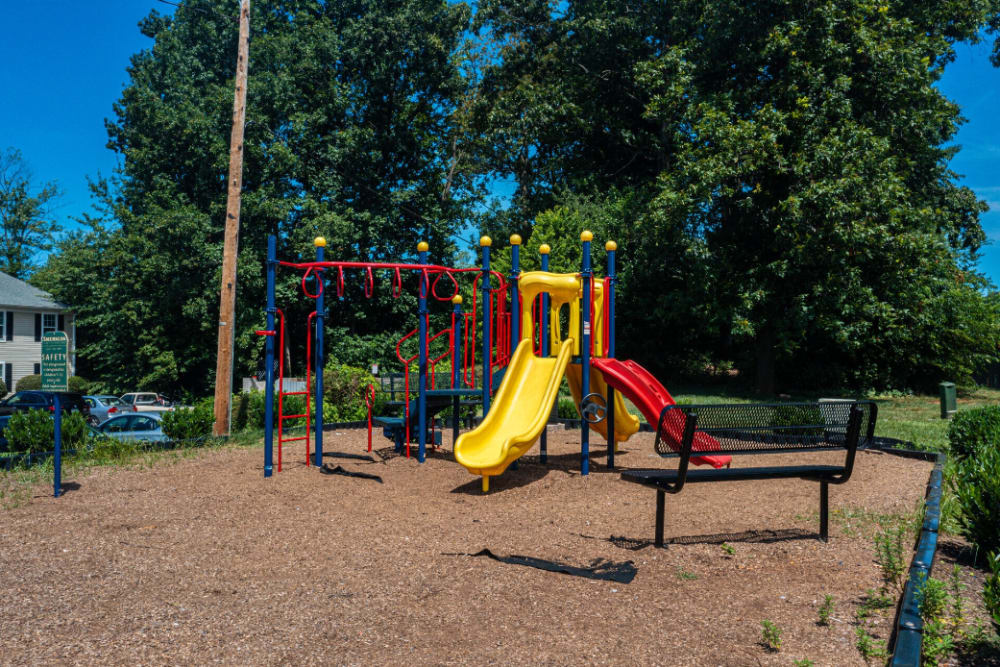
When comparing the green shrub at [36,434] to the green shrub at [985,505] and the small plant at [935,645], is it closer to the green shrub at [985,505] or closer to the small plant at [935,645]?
the small plant at [935,645]

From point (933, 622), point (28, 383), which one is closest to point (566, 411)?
point (933, 622)

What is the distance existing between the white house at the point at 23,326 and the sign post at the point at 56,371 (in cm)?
2652

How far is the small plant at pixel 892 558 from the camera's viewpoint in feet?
14.2

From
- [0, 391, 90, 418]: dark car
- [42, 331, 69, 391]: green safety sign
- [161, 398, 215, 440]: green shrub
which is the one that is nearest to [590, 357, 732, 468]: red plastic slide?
[42, 331, 69, 391]: green safety sign

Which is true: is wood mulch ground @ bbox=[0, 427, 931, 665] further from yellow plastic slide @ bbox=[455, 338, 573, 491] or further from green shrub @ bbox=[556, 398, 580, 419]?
green shrub @ bbox=[556, 398, 580, 419]

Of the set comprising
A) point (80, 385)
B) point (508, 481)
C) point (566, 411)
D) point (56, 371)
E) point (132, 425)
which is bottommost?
point (80, 385)

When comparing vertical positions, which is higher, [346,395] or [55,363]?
[55,363]

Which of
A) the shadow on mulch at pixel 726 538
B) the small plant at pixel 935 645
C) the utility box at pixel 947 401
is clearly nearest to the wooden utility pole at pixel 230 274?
the shadow on mulch at pixel 726 538

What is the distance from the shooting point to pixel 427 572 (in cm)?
467

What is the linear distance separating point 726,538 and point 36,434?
981 cm

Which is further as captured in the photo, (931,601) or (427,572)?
(427,572)

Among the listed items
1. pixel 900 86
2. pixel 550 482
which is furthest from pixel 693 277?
pixel 550 482

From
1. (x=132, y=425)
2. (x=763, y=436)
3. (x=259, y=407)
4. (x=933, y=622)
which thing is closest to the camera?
(x=933, y=622)

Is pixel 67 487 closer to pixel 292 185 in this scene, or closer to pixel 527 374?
pixel 527 374
